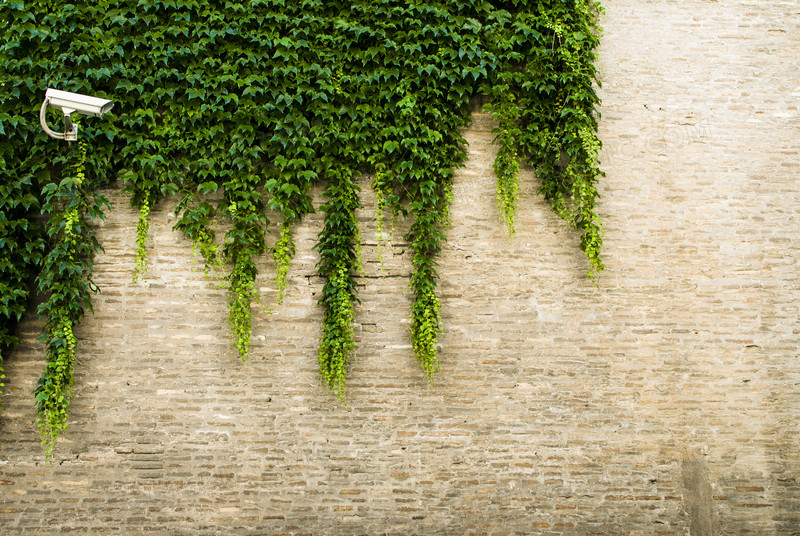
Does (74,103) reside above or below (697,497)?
above

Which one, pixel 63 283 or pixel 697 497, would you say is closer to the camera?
pixel 63 283

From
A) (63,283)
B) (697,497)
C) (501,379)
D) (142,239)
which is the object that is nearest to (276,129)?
(142,239)

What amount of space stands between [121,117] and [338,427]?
10.5 feet

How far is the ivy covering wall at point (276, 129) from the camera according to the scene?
4621mm

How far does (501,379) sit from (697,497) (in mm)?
1913

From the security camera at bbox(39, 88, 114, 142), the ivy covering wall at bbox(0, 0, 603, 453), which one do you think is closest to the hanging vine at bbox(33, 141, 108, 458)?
the ivy covering wall at bbox(0, 0, 603, 453)

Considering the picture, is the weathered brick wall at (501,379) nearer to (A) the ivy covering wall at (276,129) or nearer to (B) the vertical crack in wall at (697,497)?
(B) the vertical crack in wall at (697,497)

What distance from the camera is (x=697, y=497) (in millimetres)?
4664

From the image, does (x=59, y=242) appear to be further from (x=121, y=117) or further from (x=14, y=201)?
(x=121, y=117)

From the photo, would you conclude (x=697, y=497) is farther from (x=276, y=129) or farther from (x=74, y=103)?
(x=74, y=103)

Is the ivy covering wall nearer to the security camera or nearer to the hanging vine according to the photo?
the hanging vine

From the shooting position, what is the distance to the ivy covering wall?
4.62m

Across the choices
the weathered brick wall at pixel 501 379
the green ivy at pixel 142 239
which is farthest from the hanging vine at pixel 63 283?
the green ivy at pixel 142 239

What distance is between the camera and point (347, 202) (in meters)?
4.73
